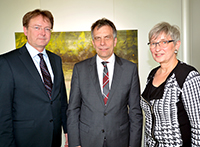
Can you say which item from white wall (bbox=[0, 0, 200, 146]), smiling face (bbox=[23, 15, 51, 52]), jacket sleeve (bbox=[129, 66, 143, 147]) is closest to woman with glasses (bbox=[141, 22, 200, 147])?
jacket sleeve (bbox=[129, 66, 143, 147])

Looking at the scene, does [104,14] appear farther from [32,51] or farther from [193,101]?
[193,101]

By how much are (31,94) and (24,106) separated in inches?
6.0

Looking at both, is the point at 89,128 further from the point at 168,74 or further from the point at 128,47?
the point at 128,47

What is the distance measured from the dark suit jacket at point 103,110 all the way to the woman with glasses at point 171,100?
0.18m

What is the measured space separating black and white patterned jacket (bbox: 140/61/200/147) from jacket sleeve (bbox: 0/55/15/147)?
1503 mm

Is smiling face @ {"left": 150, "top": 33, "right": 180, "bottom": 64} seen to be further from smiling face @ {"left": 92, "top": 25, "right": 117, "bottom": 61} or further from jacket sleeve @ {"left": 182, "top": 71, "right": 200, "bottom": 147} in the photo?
smiling face @ {"left": 92, "top": 25, "right": 117, "bottom": 61}

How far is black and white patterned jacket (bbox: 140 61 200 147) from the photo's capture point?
1.53m

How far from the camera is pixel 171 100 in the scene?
5.50 ft

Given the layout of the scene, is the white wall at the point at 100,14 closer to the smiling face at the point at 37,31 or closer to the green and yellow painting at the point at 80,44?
the green and yellow painting at the point at 80,44

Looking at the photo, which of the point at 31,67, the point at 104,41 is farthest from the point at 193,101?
the point at 31,67

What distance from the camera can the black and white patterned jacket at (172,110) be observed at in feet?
5.03

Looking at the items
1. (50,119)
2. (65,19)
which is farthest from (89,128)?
(65,19)

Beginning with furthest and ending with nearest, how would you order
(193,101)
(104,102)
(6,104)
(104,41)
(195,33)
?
(195,33)
(104,41)
(104,102)
(6,104)
(193,101)

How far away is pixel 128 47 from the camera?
4.43 m
